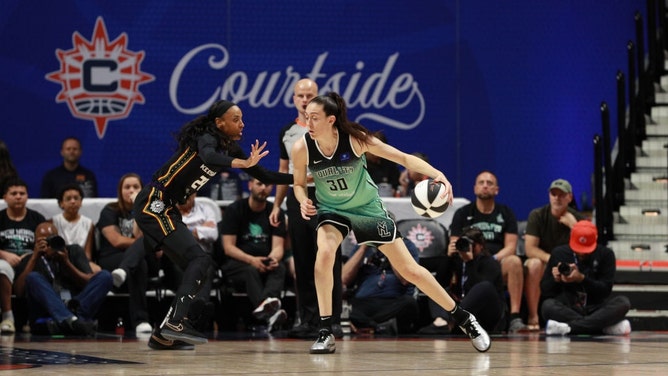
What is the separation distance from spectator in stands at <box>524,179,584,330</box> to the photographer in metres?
0.54

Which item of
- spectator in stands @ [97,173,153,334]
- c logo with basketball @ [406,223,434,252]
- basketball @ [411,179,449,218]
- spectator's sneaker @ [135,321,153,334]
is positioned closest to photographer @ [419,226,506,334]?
c logo with basketball @ [406,223,434,252]

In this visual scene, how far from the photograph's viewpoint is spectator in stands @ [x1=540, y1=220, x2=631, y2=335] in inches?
389

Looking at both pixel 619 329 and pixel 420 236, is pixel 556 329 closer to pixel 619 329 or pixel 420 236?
pixel 619 329

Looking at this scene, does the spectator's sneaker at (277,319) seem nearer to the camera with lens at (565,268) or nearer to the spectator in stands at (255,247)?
the spectator in stands at (255,247)

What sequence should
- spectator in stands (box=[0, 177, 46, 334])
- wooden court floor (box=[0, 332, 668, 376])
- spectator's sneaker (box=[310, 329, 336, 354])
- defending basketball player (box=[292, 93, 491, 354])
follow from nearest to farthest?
1. wooden court floor (box=[0, 332, 668, 376])
2. spectator's sneaker (box=[310, 329, 336, 354])
3. defending basketball player (box=[292, 93, 491, 354])
4. spectator in stands (box=[0, 177, 46, 334])

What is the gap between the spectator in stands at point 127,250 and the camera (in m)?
9.95

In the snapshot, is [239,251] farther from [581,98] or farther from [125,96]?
[581,98]

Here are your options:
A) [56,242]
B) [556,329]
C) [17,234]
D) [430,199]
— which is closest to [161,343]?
[430,199]

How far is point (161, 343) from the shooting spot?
7.50 meters

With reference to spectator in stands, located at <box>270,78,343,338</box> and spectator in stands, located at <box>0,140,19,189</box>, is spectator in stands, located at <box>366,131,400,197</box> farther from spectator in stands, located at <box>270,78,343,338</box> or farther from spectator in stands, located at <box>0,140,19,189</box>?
spectator in stands, located at <box>0,140,19,189</box>

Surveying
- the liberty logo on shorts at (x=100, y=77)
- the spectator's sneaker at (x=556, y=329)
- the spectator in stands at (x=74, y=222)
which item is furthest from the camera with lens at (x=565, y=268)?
the liberty logo on shorts at (x=100, y=77)

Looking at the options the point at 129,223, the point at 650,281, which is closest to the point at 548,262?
the point at 650,281

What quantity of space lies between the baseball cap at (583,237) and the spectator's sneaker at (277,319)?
2548 mm

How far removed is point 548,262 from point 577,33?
4780mm
